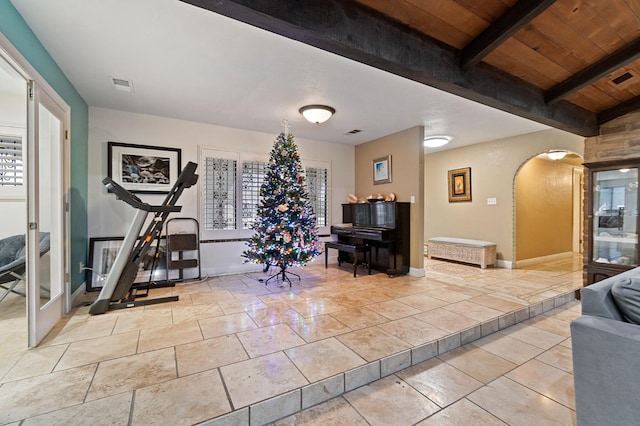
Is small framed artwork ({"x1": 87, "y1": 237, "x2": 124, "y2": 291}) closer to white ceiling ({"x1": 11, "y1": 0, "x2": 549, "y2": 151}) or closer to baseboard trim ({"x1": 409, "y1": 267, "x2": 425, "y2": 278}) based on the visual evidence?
white ceiling ({"x1": 11, "y1": 0, "x2": 549, "y2": 151})

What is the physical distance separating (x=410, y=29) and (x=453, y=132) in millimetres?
3413

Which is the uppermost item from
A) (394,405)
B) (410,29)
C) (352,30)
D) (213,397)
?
(410,29)

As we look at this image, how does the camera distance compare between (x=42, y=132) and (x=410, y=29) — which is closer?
(x=410, y=29)

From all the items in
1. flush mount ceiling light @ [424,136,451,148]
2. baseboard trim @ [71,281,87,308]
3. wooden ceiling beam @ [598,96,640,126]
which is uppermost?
flush mount ceiling light @ [424,136,451,148]

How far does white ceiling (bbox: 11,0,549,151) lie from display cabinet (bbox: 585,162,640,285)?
1386 mm

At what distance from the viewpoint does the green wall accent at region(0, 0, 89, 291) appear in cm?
201

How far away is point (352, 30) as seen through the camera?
181cm

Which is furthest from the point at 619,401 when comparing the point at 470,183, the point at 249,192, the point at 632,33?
the point at 470,183

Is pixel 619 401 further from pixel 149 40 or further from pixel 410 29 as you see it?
pixel 149 40

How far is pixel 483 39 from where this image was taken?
2.19 meters

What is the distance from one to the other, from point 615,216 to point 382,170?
130 inches

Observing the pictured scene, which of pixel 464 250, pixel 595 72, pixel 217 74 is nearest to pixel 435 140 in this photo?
pixel 464 250

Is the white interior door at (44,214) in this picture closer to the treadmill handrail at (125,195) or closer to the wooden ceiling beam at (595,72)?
the treadmill handrail at (125,195)

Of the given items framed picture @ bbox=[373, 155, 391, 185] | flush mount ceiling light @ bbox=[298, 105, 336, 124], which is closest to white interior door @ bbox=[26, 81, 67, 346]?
flush mount ceiling light @ bbox=[298, 105, 336, 124]
